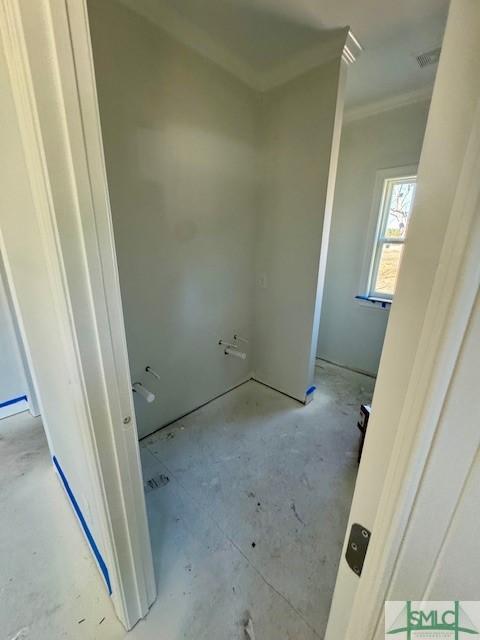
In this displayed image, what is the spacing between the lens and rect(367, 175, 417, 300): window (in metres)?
2.60

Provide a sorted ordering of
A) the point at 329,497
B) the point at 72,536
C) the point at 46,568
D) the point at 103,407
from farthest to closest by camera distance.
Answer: the point at 329,497 < the point at 72,536 < the point at 46,568 < the point at 103,407

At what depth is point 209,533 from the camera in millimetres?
1417

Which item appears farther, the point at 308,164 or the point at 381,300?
the point at 381,300

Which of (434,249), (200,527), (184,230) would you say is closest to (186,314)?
(184,230)

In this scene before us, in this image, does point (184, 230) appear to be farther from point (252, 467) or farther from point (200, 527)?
point (200, 527)

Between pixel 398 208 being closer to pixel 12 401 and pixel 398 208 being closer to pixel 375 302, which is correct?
pixel 375 302

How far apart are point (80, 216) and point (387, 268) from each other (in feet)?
9.50

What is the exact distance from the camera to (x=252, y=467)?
1818mm

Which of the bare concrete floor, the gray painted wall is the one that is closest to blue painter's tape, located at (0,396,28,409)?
the bare concrete floor

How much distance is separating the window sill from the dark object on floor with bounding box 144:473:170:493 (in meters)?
2.44

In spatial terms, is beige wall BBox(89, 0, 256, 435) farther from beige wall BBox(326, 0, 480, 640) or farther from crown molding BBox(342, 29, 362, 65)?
beige wall BBox(326, 0, 480, 640)

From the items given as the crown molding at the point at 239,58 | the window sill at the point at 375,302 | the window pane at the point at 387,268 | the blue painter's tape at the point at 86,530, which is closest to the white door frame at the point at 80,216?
the blue painter's tape at the point at 86,530

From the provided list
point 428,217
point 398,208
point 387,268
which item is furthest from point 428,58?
point 428,217

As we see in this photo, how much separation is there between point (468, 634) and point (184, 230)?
202 centimetres
